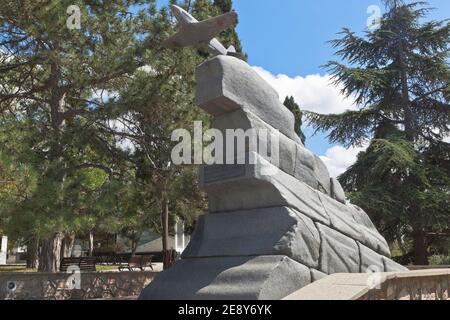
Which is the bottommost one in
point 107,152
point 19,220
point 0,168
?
point 19,220

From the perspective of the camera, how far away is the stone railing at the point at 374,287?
3.80 metres

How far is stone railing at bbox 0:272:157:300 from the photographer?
8.25 m

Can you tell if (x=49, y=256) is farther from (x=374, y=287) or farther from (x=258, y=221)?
(x=374, y=287)

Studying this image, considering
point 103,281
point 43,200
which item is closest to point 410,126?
point 103,281

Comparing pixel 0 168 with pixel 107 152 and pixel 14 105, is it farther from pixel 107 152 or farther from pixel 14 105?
pixel 14 105

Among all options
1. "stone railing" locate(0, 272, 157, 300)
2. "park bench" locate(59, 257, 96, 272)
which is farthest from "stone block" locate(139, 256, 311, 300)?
"park bench" locate(59, 257, 96, 272)

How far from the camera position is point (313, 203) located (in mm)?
5531

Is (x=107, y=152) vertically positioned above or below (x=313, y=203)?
above

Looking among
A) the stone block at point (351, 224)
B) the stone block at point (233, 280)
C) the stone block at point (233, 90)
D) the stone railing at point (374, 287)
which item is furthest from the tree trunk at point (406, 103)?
the stone block at point (233, 280)

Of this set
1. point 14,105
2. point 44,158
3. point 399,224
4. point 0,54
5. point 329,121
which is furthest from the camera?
point 329,121

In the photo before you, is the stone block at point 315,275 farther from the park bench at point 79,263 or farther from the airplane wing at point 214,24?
the park bench at point 79,263

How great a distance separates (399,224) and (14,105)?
471 inches

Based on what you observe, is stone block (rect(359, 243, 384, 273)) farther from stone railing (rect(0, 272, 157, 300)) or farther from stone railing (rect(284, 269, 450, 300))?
stone railing (rect(0, 272, 157, 300))

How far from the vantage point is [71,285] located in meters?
8.84
